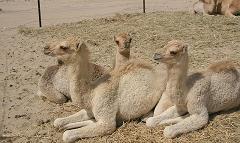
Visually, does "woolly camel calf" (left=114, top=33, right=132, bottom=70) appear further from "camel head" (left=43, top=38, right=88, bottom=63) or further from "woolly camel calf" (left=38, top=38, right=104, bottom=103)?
"camel head" (left=43, top=38, right=88, bottom=63)

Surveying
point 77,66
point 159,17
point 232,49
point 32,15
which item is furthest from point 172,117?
point 32,15

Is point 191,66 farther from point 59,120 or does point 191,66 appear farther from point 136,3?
point 136,3

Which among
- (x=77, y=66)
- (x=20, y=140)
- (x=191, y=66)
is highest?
(x=77, y=66)

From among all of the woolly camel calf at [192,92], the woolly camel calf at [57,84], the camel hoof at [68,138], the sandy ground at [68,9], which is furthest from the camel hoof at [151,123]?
the sandy ground at [68,9]

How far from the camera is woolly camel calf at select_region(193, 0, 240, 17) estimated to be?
1235 centimetres

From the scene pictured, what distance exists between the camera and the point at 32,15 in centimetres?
1583

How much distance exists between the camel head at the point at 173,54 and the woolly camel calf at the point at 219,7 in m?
7.68

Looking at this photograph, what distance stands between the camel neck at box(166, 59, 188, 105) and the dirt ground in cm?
44

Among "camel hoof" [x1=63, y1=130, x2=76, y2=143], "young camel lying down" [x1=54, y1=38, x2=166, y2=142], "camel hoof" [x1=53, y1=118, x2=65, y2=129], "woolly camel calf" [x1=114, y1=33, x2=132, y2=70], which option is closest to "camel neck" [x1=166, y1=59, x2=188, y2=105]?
"young camel lying down" [x1=54, y1=38, x2=166, y2=142]

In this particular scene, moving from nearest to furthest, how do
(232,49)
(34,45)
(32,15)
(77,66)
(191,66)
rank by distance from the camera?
(77,66), (191,66), (232,49), (34,45), (32,15)

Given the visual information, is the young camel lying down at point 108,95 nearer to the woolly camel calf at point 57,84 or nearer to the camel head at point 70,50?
the camel head at point 70,50

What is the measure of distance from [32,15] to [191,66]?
30.7 feet

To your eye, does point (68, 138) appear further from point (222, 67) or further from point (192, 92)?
point (222, 67)

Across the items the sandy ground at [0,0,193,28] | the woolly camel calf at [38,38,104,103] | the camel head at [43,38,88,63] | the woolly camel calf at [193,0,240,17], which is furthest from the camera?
the sandy ground at [0,0,193,28]
